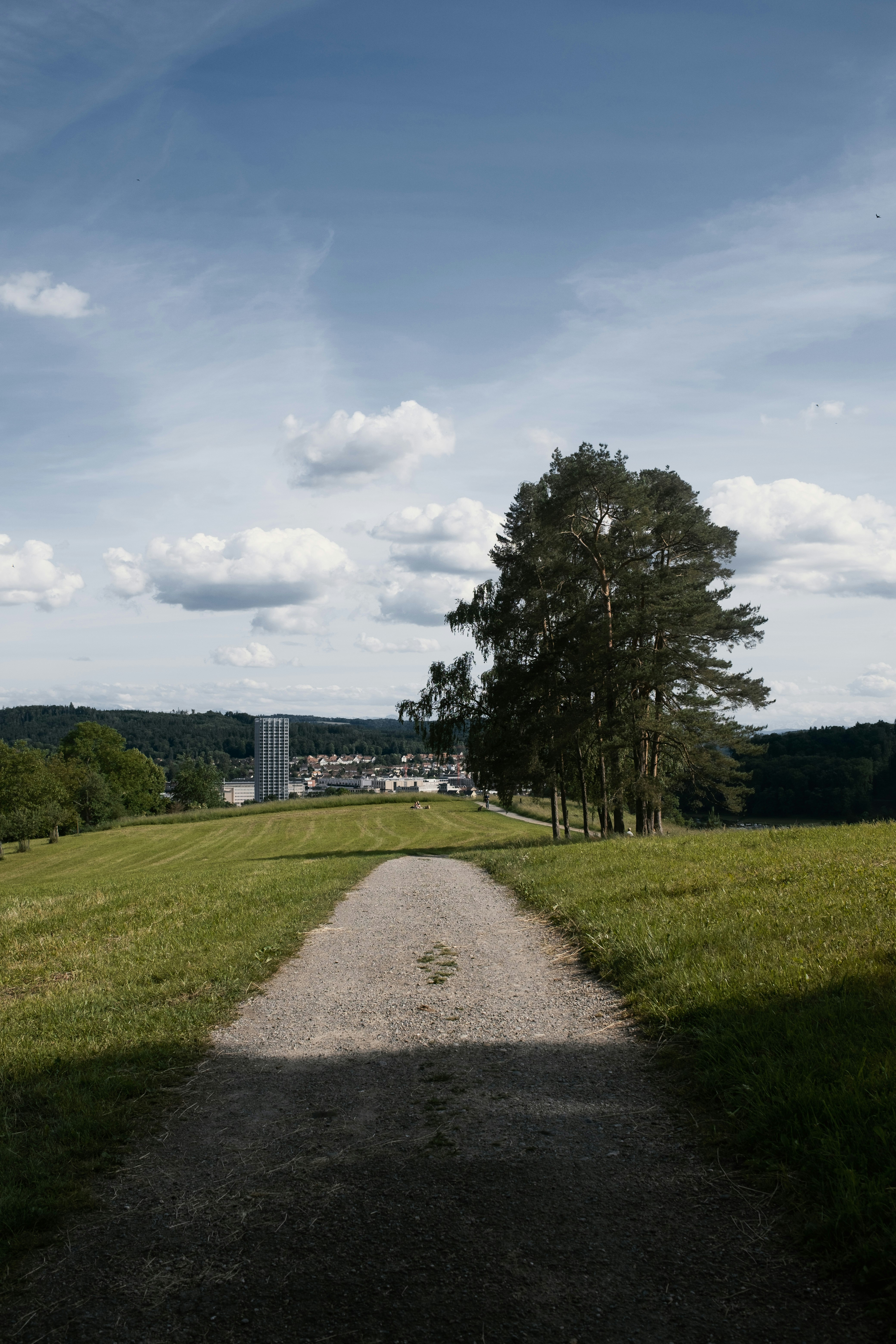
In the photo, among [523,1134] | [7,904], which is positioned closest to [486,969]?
[523,1134]

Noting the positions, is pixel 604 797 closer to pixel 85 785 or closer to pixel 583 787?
pixel 583 787

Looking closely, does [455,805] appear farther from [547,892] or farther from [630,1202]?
[630,1202]

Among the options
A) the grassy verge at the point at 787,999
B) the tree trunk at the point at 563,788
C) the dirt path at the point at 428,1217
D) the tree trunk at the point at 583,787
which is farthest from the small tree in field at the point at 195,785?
the dirt path at the point at 428,1217

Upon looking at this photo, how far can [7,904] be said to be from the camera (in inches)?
675

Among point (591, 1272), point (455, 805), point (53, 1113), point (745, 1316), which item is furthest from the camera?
point (455, 805)

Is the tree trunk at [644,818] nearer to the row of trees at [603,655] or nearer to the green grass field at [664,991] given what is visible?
the row of trees at [603,655]

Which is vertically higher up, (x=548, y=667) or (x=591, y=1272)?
(x=548, y=667)

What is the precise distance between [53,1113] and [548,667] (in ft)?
79.4

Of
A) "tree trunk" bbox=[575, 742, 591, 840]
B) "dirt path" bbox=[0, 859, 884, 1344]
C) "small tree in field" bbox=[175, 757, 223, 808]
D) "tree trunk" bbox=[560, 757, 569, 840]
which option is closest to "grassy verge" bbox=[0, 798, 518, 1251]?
"dirt path" bbox=[0, 859, 884, 1344]

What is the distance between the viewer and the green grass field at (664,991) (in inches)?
156

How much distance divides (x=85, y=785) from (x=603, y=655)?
6551cm

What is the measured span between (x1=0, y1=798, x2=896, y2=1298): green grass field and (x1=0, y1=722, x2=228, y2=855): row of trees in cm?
5079

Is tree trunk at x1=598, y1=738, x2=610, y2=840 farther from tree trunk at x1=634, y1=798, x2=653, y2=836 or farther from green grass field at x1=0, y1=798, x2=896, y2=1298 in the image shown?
green grass field at x1=0, y1=798, x2=896, y2=1298

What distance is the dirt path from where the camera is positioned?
9.70 feet
